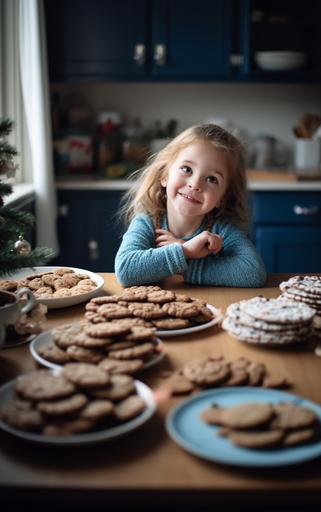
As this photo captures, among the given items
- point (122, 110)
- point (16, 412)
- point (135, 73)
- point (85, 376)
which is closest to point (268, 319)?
point (85, 376)

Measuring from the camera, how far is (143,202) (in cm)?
217

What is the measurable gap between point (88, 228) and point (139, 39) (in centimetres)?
114

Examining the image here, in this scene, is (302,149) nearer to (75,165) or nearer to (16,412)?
(75,165)

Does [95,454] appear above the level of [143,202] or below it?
below

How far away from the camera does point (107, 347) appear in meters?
1.19

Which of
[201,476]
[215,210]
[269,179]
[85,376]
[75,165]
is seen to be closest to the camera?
[201,476]

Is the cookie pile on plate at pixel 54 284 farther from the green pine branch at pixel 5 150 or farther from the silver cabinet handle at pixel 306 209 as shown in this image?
the silver cabinet handle at pixel 306 209

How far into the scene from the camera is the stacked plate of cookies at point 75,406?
37.0 inches

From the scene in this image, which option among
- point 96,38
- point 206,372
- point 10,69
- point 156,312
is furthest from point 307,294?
point 96,38

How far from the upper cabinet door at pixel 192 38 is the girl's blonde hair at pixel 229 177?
80.2 inches

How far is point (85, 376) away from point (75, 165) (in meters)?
3.37

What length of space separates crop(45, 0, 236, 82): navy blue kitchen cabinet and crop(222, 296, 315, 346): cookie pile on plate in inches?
117

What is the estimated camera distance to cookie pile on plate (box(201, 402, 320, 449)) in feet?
3.06

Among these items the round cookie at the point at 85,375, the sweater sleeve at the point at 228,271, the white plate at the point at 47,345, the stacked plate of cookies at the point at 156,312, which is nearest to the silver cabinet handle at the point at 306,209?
the sweater sleeve at the point at 228,271
